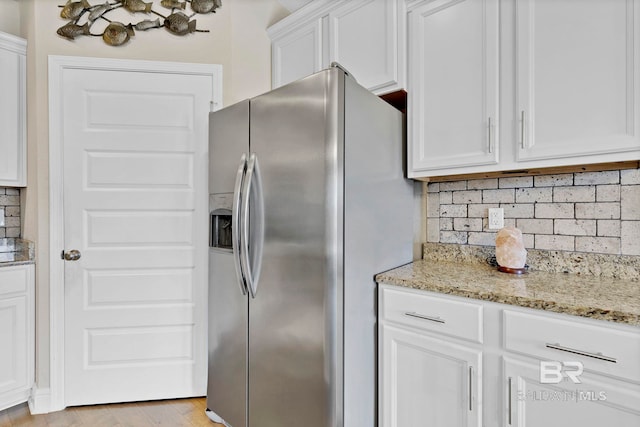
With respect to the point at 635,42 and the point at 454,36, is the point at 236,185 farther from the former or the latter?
the point at 635,42

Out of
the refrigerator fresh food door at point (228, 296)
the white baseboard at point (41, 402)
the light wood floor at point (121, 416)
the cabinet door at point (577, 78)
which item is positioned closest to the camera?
the cabinet door at point (577, 78)

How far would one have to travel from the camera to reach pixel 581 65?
4.48ft

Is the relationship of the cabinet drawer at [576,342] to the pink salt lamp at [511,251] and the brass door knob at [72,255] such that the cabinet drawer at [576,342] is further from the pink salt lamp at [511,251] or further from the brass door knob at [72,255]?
the brass door knob at [72,255]

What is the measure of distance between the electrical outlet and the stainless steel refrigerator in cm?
45

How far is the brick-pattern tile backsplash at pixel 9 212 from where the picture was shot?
96.0 inches

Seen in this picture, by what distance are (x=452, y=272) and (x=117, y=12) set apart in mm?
2469

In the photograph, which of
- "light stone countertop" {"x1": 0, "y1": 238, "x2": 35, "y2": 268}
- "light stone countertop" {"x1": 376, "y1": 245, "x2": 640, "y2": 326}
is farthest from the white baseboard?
"light stone countertop" {"x1": 376, "y1": 245, "x2": 640, "y2": 326}

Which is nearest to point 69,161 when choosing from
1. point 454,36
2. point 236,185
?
point 236,185

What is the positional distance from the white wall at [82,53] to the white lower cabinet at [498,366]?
5.82 ft

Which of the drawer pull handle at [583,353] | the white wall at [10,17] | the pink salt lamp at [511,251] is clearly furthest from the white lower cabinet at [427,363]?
the white wall at [10,17]

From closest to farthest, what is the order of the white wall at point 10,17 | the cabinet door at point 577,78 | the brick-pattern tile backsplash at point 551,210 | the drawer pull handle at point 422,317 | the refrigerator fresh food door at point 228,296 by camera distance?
the cabinet door at point 577,78
the drawer pull handle at point 422,317
the brick-pattern tile backsplash at point 551,210
the refrigerator fresh food door at point 228,296
the white wall at point 10,17

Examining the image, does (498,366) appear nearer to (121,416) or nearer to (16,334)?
(121,416)

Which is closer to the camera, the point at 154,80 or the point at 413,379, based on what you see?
the point at 413,379

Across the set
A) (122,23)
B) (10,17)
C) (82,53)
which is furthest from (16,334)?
(10,17)
